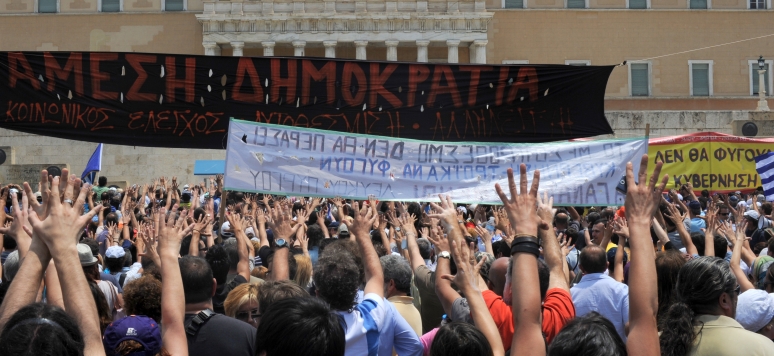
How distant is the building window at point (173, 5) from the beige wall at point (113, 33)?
1.31 feet

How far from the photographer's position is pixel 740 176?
57.2 feet

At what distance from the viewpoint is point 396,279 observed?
5.55 metres

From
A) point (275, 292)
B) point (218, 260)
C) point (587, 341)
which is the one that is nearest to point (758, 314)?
point (587, 341)

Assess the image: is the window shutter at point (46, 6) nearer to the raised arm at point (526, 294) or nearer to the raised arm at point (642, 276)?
the raised arm at point (526, 294)

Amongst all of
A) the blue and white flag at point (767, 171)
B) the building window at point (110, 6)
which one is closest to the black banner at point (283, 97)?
the blue and white flag at point (767, 171)

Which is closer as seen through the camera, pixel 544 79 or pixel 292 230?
pixel 292 230

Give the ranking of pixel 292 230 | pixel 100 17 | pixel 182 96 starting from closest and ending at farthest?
1. pixel 292 230
2. pixel 182 96
3. pixel 100 17

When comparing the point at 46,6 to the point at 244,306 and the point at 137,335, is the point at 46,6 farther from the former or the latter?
the point at 137,335

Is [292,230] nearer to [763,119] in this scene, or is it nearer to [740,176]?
[740,176]

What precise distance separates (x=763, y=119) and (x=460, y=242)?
29.0 m

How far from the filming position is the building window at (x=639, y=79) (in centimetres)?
4669

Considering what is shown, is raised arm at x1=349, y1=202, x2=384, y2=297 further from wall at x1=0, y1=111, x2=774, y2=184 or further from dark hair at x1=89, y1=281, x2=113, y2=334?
wall at x1=0, y1=111, x2=774, y2=184

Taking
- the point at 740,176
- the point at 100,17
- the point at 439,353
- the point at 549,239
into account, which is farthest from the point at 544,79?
the point at 100,17

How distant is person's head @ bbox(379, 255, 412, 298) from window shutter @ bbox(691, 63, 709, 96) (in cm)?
4418
